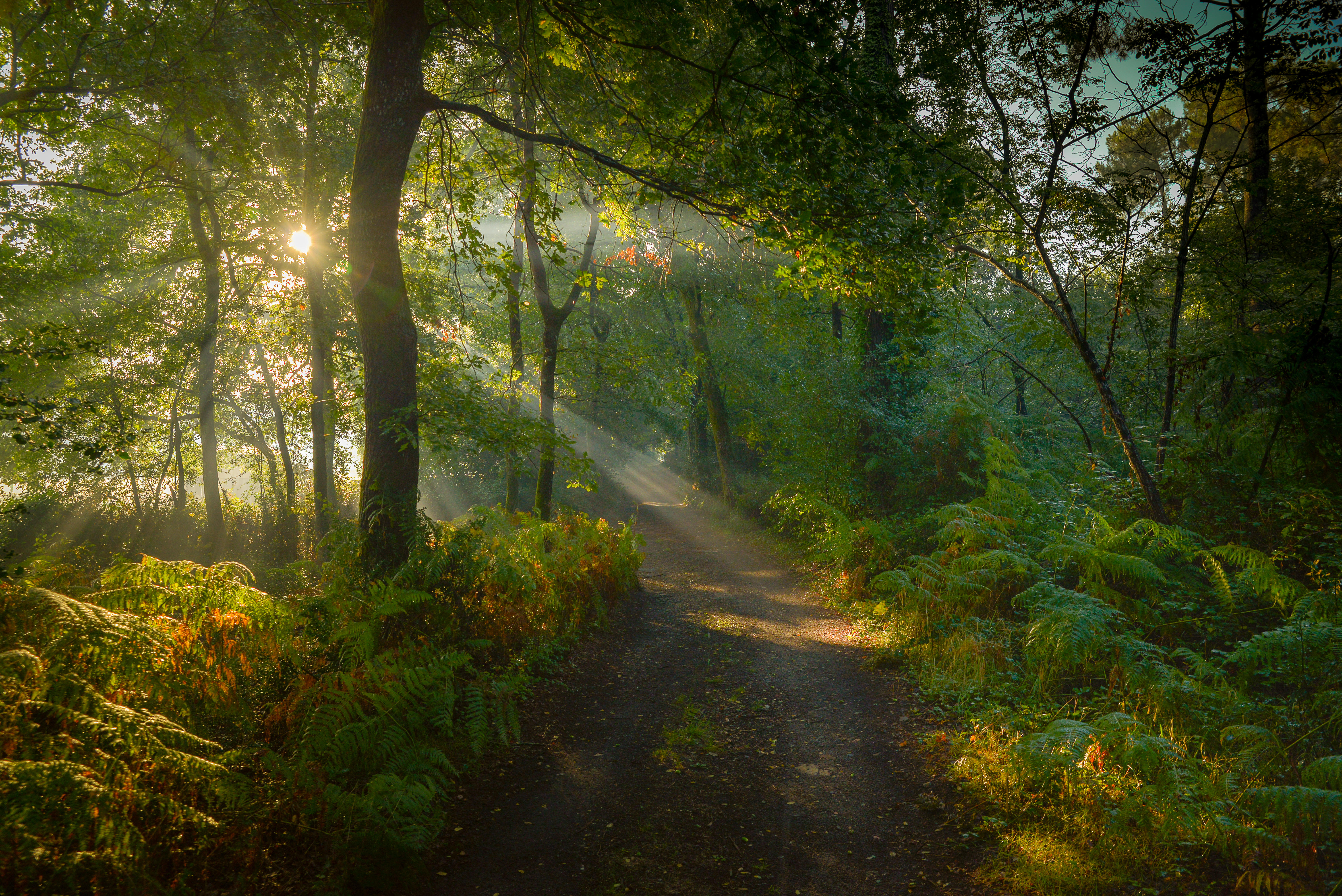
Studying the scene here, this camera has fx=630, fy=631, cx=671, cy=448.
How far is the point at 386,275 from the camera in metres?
5.91

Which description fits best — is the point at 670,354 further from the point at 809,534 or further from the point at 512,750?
the point at 512,750

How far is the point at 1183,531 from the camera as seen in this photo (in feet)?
24.2

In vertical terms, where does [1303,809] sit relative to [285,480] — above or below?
below

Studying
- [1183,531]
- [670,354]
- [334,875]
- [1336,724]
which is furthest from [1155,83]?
[670,354]

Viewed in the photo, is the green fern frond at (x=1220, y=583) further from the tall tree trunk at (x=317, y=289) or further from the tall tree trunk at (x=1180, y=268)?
the tall tree trunk at (x=317, y=289)

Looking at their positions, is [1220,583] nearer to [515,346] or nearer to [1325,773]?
[1325,773]

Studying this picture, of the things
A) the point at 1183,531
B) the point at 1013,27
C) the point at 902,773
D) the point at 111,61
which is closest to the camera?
the point at 902,773

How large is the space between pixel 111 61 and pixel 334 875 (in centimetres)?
989

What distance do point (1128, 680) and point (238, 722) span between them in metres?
7.05

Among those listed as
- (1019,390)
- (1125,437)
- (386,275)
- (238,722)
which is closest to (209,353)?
(386,275)

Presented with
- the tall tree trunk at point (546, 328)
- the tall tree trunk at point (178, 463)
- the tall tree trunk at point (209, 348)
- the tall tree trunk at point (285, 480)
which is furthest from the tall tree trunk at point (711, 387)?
the tall tree trunk at point (178, 463)

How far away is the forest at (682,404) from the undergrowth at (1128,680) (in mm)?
42

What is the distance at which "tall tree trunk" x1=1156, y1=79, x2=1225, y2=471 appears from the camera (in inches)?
312

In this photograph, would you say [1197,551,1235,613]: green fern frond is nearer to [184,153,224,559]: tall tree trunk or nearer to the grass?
the grass
